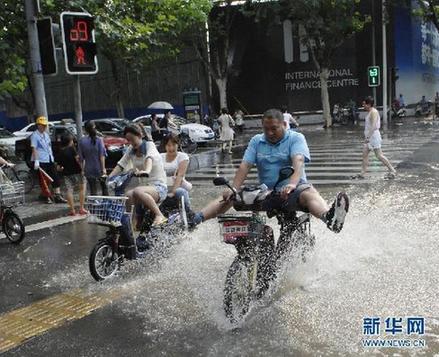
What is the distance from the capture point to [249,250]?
462 cm

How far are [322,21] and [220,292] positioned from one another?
83.2ft

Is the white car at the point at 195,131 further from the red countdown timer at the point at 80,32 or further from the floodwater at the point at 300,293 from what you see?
→ the floodwater at the point at 300,293

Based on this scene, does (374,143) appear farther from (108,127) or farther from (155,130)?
(155,130)

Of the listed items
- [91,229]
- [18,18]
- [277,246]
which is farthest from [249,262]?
[18,18]

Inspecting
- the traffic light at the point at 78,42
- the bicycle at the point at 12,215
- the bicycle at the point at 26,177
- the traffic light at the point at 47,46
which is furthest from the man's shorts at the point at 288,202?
the bicycle at the point at 26,177

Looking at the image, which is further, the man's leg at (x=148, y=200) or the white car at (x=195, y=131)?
the white car at (x=195, y=131)

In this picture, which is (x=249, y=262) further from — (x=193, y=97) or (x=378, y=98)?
(x=378, y=98)

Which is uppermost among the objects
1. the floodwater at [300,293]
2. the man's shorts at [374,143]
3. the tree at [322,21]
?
the tree at [322,21]

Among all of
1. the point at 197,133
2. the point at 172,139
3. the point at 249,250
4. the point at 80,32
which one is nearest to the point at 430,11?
the point at 197,133

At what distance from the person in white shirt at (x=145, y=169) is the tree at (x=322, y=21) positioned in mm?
22785

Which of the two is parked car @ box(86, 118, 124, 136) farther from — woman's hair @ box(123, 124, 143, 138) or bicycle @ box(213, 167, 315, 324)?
bicycle @ box(213, 167, 315, 324)

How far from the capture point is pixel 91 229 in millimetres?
8719

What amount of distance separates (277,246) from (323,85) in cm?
2662

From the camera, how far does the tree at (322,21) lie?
93.0 ft
